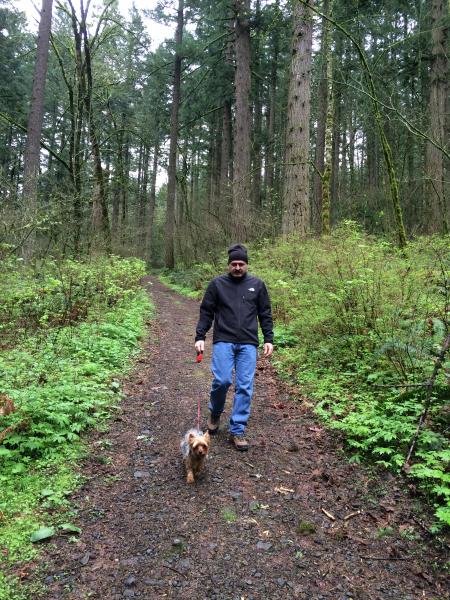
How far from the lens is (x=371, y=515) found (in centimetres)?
329

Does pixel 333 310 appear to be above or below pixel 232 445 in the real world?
above

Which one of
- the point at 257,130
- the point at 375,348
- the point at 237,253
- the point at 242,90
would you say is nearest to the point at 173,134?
the point at 257,130

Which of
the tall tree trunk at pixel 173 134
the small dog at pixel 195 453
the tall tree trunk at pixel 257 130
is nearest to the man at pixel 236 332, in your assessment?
the small dog at pixel 195 453

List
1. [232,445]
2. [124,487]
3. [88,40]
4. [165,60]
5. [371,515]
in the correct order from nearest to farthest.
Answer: [371,515] < [124,487] < [232,445] < [88,40] < [165,60]

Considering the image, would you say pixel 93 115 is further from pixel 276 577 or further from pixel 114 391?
pixel 276 577

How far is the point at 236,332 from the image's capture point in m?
4.41

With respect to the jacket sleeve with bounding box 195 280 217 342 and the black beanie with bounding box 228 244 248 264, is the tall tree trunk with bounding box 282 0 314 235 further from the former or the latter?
the jacket sleeve with bounding box 195 280 217 342

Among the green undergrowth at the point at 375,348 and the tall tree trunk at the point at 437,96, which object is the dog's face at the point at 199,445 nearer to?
the green undergrowth at the point at 375,348

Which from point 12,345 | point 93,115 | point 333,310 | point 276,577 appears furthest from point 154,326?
point 93,115

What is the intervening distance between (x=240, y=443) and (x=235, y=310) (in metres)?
1.41

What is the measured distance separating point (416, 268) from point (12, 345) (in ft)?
21.6

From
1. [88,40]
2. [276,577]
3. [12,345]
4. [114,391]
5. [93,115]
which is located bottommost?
[276,577]

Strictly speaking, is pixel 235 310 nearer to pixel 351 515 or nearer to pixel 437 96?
pixel 351 515

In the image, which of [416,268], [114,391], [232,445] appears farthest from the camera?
[416,268]
